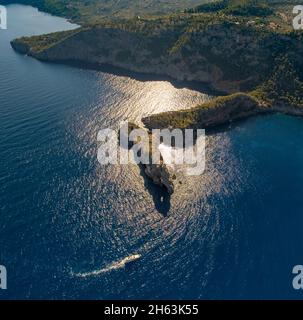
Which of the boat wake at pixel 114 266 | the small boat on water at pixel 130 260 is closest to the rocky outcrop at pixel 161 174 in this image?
the small boat on water at pixel 130 260

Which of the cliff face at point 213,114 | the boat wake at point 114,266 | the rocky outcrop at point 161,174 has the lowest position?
the boat wake at point 114,266

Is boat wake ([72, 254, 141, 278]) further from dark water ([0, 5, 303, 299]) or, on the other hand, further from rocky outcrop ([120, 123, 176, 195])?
rocky outcrop ([120, 123, 176, 195])

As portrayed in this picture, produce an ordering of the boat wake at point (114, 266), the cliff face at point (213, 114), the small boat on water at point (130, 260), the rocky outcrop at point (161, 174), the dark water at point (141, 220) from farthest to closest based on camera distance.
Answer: the cliff face at point (213, 114)
the rocky outcrop at point (161, 174)
the small boat on water at point (130, 260)
the boat wake at point (114, 266)
the dark water at point (141, 220)

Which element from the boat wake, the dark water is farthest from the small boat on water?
the dark water

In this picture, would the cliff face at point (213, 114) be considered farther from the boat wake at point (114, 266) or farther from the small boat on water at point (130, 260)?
the boat wake at point (114, 266)

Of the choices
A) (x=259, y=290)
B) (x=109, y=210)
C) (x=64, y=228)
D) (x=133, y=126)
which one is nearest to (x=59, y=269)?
(x=64, y=228)

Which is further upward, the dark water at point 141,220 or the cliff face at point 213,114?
the cliff face at point 213,114
